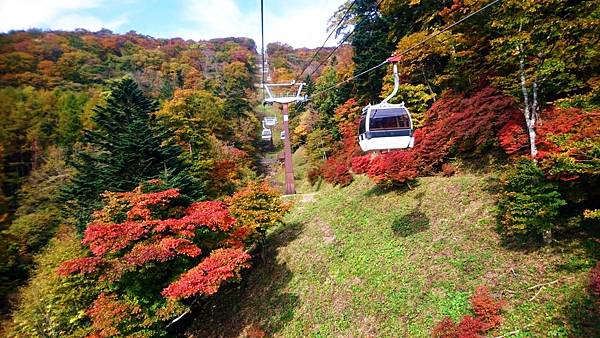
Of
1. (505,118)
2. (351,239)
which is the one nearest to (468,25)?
(505,118)

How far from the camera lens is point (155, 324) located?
474 inches

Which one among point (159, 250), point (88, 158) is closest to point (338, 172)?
point (159, 250)

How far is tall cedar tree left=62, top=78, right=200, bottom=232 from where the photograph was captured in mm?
17828

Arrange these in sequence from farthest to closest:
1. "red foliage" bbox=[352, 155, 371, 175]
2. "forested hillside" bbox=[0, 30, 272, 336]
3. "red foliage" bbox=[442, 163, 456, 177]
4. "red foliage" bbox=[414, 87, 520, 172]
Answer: "red foliage" bbox=[352, 155, 371, 175] → "red foliage" bbox=[442, 163, 456, 177] → "forested hillside" bbox=[0, 30, 272, 336] → "red foliage" bbox=[414, 87, 520, 172]

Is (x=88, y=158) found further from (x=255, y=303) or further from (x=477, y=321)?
(x=477, y=321)

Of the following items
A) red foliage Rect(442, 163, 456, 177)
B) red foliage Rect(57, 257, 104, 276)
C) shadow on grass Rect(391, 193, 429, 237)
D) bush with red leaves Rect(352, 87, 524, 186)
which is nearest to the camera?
red foliage Rect(57, 257, 104, 276)

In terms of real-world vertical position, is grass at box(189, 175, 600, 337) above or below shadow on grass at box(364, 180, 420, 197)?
below

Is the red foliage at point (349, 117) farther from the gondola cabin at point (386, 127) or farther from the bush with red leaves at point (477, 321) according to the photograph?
the bush with red leaves at point (477, 321)

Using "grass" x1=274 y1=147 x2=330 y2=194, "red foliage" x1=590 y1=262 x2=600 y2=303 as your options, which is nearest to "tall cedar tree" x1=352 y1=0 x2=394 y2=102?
"grass" x1=274 y1=147 x2=330 y2=194

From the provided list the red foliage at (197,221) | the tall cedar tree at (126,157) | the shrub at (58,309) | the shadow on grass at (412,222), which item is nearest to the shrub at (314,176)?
the tall cedar tree at (126,157)

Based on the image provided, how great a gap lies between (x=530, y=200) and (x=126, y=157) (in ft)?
58.3

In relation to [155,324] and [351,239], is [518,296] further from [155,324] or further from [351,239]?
[155,324]

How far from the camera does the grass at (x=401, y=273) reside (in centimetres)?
758

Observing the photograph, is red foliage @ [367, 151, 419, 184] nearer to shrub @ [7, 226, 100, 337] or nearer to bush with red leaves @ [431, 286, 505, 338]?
bush with red leaves @ [431, 286, 505, 338]
